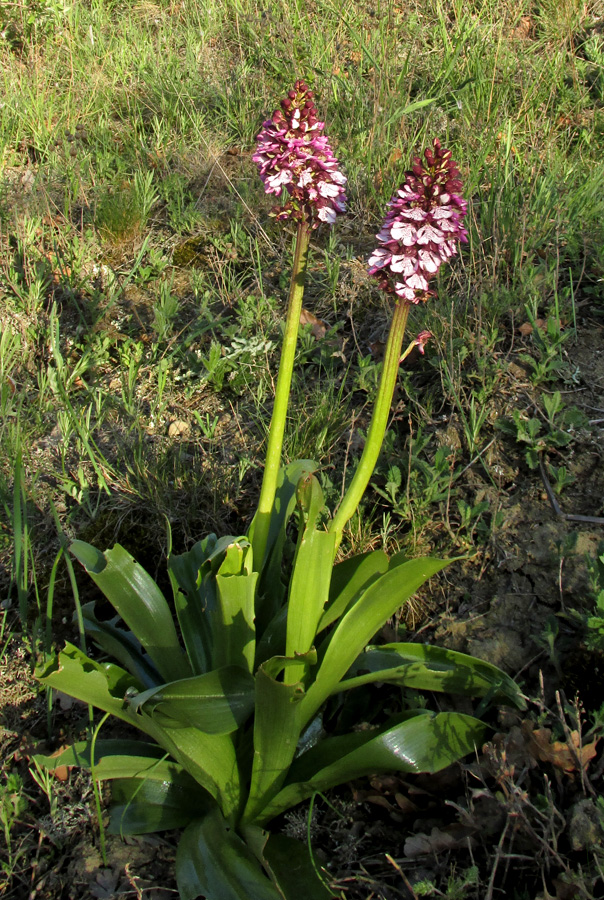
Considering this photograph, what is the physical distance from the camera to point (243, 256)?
3703 mm

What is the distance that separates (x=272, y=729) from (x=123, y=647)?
66 centimetres

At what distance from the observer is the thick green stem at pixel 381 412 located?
63.7 inches

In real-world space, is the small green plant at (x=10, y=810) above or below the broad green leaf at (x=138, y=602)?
below

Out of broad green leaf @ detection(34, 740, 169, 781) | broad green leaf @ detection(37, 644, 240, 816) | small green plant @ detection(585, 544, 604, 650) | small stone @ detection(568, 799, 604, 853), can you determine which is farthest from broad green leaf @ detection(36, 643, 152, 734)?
small green plant @ detection(585, 544, 604, 650)

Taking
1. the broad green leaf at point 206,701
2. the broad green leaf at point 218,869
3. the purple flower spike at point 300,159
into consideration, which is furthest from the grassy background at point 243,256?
the purple flower spike at point 300,159

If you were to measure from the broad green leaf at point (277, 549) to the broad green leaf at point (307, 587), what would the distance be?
0.32 meters

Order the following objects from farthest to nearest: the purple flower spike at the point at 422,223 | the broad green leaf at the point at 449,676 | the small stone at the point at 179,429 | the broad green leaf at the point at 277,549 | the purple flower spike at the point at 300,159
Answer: the small stone at the point at 179,429, the broad green leaf at the point at 277,549, the broad green leaf at the point at 449,676, the purple flower spike at the point at 300,159, the purple flower spike at the point at 422,223

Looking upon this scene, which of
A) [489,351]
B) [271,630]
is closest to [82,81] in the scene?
[489,351]

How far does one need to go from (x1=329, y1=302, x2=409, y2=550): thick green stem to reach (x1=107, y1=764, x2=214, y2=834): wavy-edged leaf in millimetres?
840

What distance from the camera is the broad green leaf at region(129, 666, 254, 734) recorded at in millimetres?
1595

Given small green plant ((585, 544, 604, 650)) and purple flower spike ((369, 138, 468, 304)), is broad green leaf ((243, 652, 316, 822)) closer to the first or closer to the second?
small green plant ((585, 544, 604, 650))

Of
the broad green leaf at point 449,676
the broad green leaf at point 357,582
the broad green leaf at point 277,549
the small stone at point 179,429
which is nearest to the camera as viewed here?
the broad green leaf at point 449,676

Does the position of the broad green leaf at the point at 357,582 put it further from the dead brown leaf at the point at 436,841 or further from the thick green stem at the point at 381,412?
the dead brown leaf at the point at 436,841

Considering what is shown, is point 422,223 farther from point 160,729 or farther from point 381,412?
point 160,729
